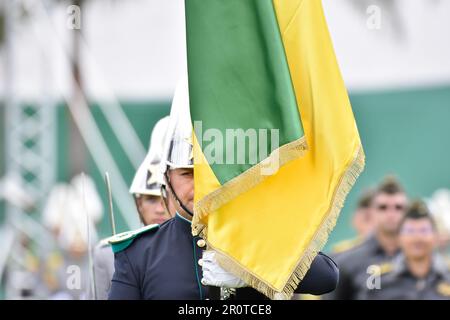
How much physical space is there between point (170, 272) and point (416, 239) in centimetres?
388

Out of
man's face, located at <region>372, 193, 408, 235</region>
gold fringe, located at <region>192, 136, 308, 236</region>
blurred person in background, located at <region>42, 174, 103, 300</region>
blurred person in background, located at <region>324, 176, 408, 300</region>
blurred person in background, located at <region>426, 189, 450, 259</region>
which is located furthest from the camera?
blurred person in background, located at <region>426, 189, 450, 259</region>

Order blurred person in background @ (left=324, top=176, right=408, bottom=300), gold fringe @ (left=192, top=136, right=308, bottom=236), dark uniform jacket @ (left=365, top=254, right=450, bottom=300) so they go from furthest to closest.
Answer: blurred person in background @ (left=324, top=176, right=408, bottom=300) < dark uniform jacket @ (left=365, top=254, right=450, bottom=300) < gold fringe @ (left=192, top=136, right=308, bottom=236)

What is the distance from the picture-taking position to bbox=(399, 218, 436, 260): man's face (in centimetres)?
739

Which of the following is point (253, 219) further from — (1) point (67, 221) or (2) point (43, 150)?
(2) point (43, 150)

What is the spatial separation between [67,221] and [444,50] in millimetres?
6267

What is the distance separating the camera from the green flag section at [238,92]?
12.0 ft

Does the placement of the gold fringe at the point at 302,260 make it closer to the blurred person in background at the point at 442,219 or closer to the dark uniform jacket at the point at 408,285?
the dark uniform jacket at the point at 408,285

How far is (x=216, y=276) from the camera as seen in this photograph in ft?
12.2

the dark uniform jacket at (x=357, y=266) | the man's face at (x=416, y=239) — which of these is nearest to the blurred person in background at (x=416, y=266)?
the man's face at (x=416, y=239)

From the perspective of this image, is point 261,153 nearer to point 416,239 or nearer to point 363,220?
point 416,239

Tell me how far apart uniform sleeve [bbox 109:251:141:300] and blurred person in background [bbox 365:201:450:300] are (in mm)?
3539

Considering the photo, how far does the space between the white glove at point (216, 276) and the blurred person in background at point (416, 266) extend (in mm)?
3545

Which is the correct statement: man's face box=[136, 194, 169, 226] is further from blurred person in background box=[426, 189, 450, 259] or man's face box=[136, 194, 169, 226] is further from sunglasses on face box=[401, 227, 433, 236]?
blurred person in background box=[426, 189, 450, 259]

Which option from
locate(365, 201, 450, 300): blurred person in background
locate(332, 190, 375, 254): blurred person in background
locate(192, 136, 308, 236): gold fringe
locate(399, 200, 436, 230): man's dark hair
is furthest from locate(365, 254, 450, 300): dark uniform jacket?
locate(192, 136, 308, 236): gold fringe
